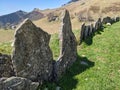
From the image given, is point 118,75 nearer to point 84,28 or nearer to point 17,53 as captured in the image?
point 17,53

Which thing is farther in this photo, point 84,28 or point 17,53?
point 84,28

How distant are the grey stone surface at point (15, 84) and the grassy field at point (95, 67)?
342 centimetres

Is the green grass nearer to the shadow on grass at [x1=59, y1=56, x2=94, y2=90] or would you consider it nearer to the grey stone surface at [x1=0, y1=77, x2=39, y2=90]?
the shadow on grass at [x1=59, y1=56, x2=94, y2=90]

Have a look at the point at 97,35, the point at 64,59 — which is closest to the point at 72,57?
the point at 64,59

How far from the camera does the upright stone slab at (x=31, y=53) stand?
20.2 meters

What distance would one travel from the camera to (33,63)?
2123 centimetres

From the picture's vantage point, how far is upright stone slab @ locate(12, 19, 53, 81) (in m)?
20.2

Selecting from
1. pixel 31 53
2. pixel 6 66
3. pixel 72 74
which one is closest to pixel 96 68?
pixel 72 74

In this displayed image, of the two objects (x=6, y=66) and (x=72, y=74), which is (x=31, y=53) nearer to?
(x=6, y=66)

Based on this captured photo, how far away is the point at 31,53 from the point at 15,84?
160 inches

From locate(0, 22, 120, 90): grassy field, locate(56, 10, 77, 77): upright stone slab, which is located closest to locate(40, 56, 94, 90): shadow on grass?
locate(0, 22, 120, 90): grassy field

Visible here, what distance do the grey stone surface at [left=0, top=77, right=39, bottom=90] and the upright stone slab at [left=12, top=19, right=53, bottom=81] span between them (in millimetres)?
2289

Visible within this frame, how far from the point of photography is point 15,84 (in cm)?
1742

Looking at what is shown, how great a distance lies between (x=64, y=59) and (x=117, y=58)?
559 centimetres
